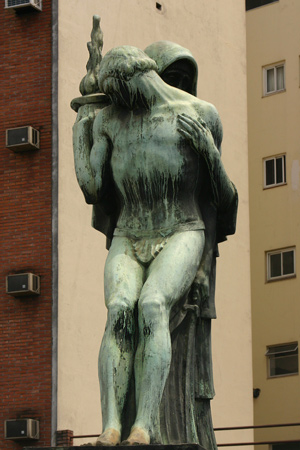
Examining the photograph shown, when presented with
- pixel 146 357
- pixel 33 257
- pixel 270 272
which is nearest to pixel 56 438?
pixel 33 257

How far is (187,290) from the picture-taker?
41.5 feet

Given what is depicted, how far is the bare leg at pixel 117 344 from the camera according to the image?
12.0 metres

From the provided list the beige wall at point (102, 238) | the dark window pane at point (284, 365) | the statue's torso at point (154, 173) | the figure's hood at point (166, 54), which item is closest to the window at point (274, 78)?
the beige wall at point (102, 238)

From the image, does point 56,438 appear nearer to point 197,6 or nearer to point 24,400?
point 24,400

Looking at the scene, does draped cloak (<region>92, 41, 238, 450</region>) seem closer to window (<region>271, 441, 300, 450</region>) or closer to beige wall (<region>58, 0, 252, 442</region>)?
beige wall (<region>58, 0, 252, 442</region>)

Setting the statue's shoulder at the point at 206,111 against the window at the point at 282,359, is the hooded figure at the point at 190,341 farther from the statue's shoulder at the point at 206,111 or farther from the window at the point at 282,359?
the window at the point at 282,359

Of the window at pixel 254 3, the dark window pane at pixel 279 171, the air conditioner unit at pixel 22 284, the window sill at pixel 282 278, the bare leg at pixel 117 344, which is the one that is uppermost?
the window at pixel 254 3

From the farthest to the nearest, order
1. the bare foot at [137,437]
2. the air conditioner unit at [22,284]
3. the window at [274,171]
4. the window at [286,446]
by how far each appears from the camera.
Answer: the window at [274,171]
the window at [286,446]
the air conditioner unit at [22,284]
the bare foot at [137,437]

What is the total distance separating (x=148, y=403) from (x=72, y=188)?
2046 cm

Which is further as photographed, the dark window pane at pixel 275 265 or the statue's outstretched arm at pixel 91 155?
the dark window pane at pixel 275 265

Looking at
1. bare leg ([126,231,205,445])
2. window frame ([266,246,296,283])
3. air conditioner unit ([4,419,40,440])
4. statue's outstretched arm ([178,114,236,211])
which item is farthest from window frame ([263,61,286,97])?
bare leg ([126,231,205,445])

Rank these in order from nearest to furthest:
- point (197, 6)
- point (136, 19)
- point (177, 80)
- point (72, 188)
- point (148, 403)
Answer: point (148, 403) → point (177, 80) → point (72, 188) → point (136, 19) → point (197, 6)

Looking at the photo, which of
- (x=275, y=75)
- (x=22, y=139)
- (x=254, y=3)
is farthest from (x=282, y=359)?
(x=22, y=139)

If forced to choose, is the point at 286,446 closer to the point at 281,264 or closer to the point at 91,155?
the point at 281,264
